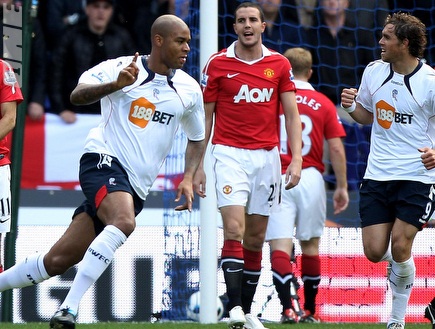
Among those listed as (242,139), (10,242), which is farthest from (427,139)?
(10,242)

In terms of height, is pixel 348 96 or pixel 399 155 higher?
pixel 348 96

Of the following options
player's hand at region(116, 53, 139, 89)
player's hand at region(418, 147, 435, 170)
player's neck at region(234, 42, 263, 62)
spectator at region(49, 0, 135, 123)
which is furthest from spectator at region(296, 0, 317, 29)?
player's hand at region(116, 53, 139, 89)

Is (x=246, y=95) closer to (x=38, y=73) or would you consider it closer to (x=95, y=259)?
(x=95, y=259)

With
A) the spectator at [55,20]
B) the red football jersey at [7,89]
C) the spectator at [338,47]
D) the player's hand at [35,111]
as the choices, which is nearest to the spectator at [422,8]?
the spectator at [338,47]

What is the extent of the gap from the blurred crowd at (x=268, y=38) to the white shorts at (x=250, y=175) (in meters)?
3.83

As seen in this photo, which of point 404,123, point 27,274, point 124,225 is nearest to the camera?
point 124,225

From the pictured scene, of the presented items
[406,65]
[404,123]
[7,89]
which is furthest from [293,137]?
[7,89]

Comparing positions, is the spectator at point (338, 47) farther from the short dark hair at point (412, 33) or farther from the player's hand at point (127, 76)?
the player's hand at point (127, 76)

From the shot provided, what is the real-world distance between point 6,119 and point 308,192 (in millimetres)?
3009

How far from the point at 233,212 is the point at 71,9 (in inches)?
245

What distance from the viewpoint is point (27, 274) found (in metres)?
7.13

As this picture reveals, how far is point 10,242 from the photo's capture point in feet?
31.7

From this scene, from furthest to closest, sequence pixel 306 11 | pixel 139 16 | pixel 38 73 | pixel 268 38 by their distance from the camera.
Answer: pixel 139 16
pixel 306 11
pixel 38 73
pixel 268 38

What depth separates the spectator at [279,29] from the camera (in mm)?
12039
